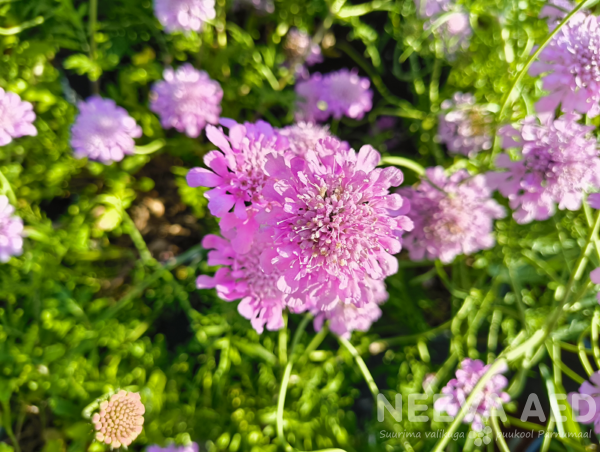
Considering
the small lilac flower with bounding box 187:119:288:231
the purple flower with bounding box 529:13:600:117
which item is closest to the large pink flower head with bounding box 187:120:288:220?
the small lilac flower with bounding box 187:119:288:231

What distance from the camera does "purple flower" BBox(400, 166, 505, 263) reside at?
87 cm

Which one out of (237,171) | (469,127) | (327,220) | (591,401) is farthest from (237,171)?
(469,127)

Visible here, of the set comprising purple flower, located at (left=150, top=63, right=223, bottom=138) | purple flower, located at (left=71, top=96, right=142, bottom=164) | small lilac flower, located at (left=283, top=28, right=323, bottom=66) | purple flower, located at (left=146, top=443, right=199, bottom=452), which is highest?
small lilac flower, located at (left=283, top=28, right=323, bottom=66)

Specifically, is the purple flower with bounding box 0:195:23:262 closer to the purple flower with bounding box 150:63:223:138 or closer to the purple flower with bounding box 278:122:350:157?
the purple flower with bounding box 150:63:223:138

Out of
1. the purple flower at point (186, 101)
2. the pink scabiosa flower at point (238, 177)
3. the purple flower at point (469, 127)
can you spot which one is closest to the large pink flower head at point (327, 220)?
the pink scabiosa flower at point (238, 177)

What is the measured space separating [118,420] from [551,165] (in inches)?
38.0

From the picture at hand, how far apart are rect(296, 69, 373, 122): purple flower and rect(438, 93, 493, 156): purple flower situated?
26 centimetres

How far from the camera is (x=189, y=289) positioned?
112 cm

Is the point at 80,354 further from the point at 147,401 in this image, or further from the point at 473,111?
the point at 473,111

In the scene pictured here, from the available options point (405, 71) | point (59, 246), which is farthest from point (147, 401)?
point (405, 71)

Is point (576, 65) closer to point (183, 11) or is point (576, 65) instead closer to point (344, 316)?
point (344, 316)

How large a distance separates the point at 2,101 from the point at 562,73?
1082 mm

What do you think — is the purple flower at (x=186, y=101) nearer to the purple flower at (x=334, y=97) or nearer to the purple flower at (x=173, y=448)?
the purple flower at (x=334, y=97)

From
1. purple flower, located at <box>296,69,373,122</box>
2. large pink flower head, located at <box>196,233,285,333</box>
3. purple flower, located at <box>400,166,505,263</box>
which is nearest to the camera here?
large pink flower head, located at <box>196,233,285,333</box>
